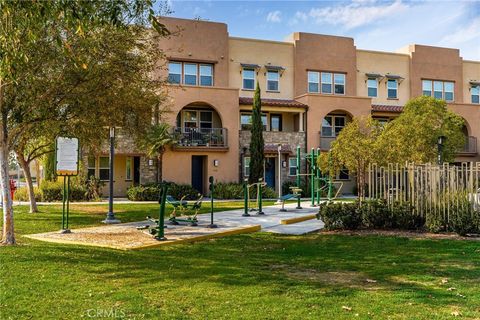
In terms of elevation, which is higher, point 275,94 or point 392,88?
point 392,88

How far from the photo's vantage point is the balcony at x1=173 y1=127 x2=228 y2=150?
29.0 meters

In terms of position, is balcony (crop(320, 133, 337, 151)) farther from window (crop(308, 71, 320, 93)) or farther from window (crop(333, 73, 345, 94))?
window (crop(333, 73, 345, 94))

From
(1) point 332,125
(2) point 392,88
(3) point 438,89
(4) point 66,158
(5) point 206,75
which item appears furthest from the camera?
Result: (3) point 438,89

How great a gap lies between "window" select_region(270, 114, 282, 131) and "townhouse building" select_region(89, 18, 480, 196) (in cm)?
7

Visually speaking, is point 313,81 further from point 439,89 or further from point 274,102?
point 439,89

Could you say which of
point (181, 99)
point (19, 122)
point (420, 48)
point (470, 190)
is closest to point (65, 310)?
point (19, 122)

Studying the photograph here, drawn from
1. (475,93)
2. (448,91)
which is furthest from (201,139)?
(475,93)

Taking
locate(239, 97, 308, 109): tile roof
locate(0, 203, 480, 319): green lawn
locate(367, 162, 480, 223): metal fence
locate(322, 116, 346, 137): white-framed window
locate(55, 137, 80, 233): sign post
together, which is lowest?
locate(0, 203, 480, 319): green lawn

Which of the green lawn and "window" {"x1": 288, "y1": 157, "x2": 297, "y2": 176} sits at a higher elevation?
"window" {"x1": 288, "y1": 157, "x2": 297, "y2": 176}

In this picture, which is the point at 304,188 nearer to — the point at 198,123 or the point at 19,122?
the point at 198,123

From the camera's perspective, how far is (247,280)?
7.47 m

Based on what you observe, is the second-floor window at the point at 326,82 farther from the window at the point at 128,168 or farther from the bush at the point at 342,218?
the bush at the point at 342,218

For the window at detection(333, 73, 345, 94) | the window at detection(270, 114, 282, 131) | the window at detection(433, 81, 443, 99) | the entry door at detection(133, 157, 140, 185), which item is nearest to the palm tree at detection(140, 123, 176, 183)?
the entry door at detection(133, 157, 140, 185)

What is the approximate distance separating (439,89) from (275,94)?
14.5 m
